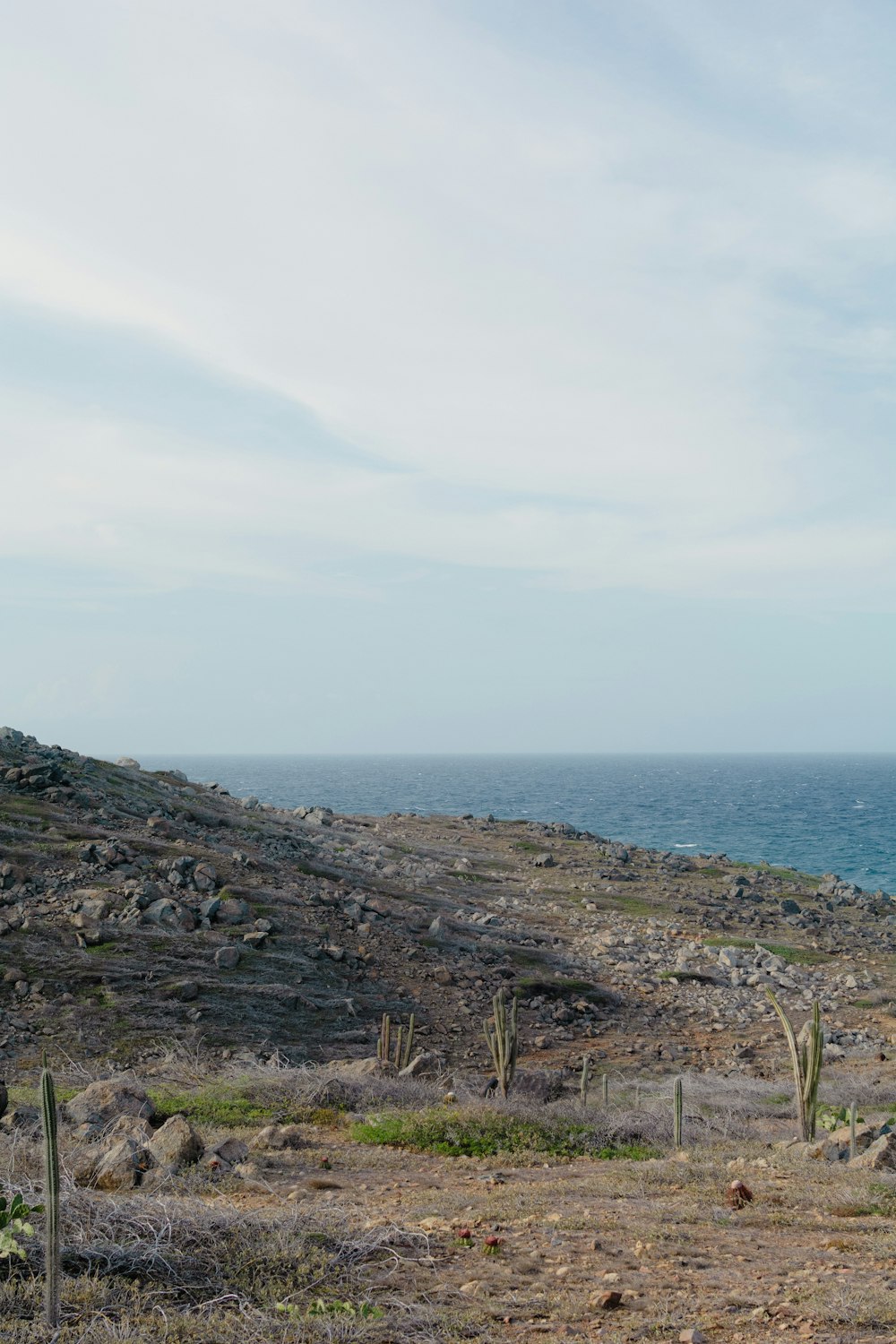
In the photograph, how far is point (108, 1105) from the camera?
9336 millimetres

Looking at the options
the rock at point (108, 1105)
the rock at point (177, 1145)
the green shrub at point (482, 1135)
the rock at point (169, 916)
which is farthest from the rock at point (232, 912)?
the rock at point (177, 1145)

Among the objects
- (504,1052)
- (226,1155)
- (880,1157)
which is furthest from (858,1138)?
(226,1155)

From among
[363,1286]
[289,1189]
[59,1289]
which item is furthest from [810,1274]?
[59,1289]

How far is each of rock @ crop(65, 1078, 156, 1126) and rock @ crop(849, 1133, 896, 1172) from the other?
7.23m

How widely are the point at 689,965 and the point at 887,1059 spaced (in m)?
6.19

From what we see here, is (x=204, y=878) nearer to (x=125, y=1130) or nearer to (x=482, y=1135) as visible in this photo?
(x=482, y=1135)

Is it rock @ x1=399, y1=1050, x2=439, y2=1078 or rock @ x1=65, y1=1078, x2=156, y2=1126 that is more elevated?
rock @ x1=65, y1=1078, x2=156, y2=1126

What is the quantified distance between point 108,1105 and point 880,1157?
773 centimetres

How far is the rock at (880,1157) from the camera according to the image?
9039mm

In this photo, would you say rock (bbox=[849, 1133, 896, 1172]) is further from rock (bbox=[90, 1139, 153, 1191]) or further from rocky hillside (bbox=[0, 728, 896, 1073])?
rocky hillside (bbox=[0, 728, 896, 1073])

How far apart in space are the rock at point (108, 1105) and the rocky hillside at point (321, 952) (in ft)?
12.2

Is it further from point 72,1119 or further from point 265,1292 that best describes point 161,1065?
point 265,1292

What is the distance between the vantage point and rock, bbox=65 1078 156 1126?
9.16 m

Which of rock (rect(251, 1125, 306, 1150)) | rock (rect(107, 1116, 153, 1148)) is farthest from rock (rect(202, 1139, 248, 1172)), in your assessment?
rock (rect(251, 1125, 306, 1150))
